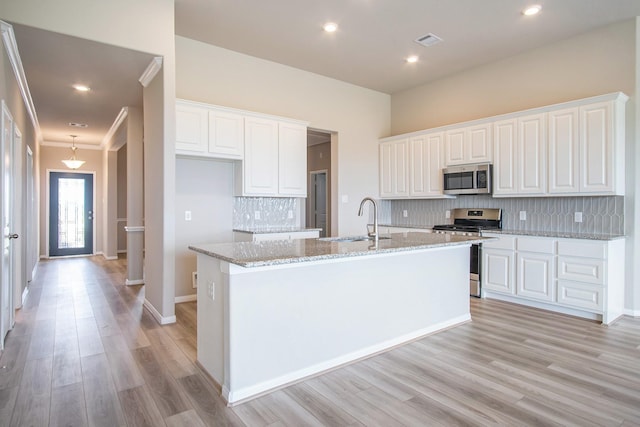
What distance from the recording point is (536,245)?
4.19 m

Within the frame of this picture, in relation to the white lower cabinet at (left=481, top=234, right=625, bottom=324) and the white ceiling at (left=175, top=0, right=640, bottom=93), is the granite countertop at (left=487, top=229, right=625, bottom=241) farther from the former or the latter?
the white ceiling at (left=175, top=0, right=640, bottom=93)

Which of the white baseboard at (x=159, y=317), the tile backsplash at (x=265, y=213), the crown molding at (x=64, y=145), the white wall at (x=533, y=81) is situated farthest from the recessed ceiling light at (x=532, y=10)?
the crown molding at (x=64, y=145)

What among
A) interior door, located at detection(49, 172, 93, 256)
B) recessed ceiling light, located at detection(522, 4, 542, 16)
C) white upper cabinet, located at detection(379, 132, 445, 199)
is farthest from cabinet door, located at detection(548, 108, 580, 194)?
interior door, located at detection(49, 172, 93, 256)

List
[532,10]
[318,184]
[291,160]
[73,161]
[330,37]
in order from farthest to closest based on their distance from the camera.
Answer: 1. [318,184]
2. [73,161]
3. [291,160]
4. [330,37]
5. [532,10]

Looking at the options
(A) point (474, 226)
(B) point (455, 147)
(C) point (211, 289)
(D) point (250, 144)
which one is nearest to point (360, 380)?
(C) point (211, 289)

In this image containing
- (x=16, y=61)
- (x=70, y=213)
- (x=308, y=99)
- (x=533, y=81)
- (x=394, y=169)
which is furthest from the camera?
(x=70, y=213)

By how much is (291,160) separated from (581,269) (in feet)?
11.6

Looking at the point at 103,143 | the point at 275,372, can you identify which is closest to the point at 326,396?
the point at 275,372

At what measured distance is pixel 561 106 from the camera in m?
4.15

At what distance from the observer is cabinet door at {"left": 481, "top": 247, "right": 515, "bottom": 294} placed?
4.45 m

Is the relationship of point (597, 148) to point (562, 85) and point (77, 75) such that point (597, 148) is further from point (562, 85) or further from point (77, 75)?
point (77, 75)

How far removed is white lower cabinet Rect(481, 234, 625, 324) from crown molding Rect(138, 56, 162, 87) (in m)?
4.21

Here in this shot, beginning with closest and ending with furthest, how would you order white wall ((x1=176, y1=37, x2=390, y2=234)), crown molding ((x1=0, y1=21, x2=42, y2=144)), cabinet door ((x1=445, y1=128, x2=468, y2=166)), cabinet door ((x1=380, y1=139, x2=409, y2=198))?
crown molding ((x1=0, y1=21, x2=42, y2=144)), white wall ((x1=176, y1=37, x2=390, y2=234)), cabinet door ((x1=445, y1=128, x2=468, y2=166)), cabinet door ((x1=380, y1=139, x2=409, y2=198))

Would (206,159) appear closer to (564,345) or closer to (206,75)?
(206,75)
